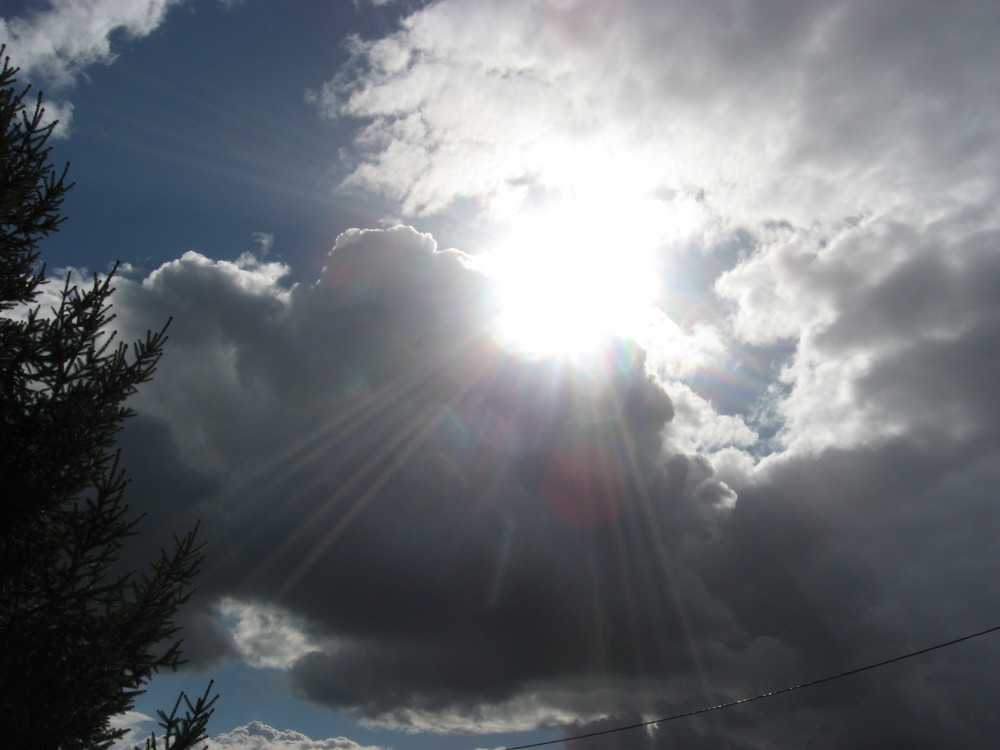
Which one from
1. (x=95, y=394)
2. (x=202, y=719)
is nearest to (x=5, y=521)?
(x=95, y=394)

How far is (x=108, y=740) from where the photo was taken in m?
7.87

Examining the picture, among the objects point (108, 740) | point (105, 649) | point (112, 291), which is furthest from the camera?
point (112, 291)

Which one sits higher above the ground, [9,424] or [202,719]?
[9,424]

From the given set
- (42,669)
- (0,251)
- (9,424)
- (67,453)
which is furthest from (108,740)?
(0,251)

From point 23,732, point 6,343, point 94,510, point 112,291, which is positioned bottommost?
point 23,732

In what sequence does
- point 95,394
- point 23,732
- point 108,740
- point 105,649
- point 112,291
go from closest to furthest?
point 23,732 → point 105,649 → point 108,740 → point 95,394 → point 112,291

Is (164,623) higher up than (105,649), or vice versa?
(164,623)

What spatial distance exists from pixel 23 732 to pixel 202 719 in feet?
6.25

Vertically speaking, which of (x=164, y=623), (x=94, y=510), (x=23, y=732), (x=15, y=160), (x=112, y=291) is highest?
(x=15, y=160)

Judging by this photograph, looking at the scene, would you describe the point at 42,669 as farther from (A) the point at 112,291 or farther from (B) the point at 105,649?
(A) the point at 112,291

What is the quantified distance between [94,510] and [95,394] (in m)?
1.73

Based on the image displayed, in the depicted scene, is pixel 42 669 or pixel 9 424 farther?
pixel 9 424

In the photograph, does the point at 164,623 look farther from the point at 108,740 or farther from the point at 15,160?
the point at 15,160

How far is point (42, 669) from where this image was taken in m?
7.35
